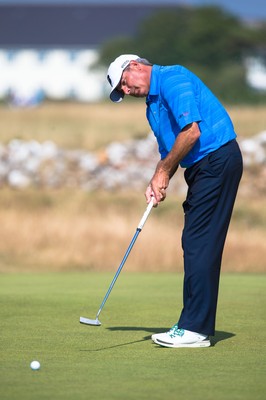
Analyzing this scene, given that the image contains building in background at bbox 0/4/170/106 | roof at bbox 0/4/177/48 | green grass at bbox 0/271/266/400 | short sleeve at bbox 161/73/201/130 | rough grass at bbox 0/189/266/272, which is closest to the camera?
green grass at bbox 0/271/266/400

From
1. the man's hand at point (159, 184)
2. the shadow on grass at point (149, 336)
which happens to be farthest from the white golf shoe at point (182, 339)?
the man's hand at point (159, 184)

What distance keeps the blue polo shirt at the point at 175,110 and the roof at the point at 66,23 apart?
109241mm

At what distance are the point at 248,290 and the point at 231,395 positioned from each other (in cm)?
564

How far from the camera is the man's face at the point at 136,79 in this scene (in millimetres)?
6977

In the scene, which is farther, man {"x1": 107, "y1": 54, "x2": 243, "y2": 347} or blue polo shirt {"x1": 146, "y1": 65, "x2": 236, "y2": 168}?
man {"x1": 107, "y1": 54, "x2": 243, "y2": 347}

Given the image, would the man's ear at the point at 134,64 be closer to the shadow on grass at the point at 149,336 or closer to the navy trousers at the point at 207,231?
the navy trousers at the point at 207,231

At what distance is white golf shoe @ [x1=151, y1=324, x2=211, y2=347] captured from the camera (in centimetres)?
698

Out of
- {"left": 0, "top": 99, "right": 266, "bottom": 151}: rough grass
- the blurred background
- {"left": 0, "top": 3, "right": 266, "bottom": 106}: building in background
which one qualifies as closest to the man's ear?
the blurred background

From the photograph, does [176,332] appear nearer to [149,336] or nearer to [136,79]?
[149,336]

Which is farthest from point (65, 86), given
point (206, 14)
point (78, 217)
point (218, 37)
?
point (78, 217)

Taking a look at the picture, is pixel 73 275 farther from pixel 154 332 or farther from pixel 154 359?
pixel 154 359

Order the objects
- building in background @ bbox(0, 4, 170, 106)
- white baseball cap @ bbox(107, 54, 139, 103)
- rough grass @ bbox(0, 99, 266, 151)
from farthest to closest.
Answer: building in background @ bbox(0, 4, 170, 106) → rough grass @ bbox(0, 99, 266, 151) → white baseball cap @ bbox(107, 54, 139, 103)

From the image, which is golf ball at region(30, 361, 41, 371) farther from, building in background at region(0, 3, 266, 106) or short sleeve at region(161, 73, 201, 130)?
building in background at region(0, 3, 266, 106)

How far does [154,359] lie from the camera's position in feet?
21.1
